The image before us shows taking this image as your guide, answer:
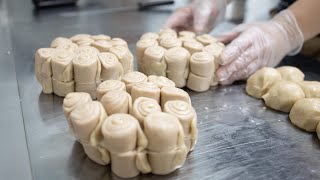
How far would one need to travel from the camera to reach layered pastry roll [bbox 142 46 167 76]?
1.46 metres

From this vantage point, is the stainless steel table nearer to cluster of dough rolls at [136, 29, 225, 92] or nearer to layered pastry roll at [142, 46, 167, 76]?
cluster of dough rolls at [136, 29, 225, 92]

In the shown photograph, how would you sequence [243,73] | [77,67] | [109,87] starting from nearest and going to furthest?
[109,87] < [77,67] < [243,73]

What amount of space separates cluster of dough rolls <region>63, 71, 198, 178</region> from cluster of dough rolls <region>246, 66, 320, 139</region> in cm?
45

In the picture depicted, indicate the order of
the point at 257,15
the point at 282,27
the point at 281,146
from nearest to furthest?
the point at 281,146 < the point at 282,27 < the point at 257,15

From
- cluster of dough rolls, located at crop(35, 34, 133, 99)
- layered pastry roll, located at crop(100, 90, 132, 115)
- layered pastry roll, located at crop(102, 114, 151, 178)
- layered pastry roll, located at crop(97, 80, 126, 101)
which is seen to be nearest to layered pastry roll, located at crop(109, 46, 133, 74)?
cluster of dough rolls, located at crop(35, 34, 133, 99)

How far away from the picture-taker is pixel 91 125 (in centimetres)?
100

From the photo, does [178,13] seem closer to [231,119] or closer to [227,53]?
[227,53]

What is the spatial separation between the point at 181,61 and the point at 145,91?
0.35 meters

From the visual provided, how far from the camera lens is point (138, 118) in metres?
1.03

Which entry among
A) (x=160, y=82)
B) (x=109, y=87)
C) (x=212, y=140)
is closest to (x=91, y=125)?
(x=109, y=87)

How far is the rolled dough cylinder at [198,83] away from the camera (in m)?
1.50

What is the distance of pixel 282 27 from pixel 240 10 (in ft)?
2.84

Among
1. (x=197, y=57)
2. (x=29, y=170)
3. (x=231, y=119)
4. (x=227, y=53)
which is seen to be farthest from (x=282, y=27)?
(x=29, y=170)

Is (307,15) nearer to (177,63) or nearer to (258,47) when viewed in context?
(258,47)
